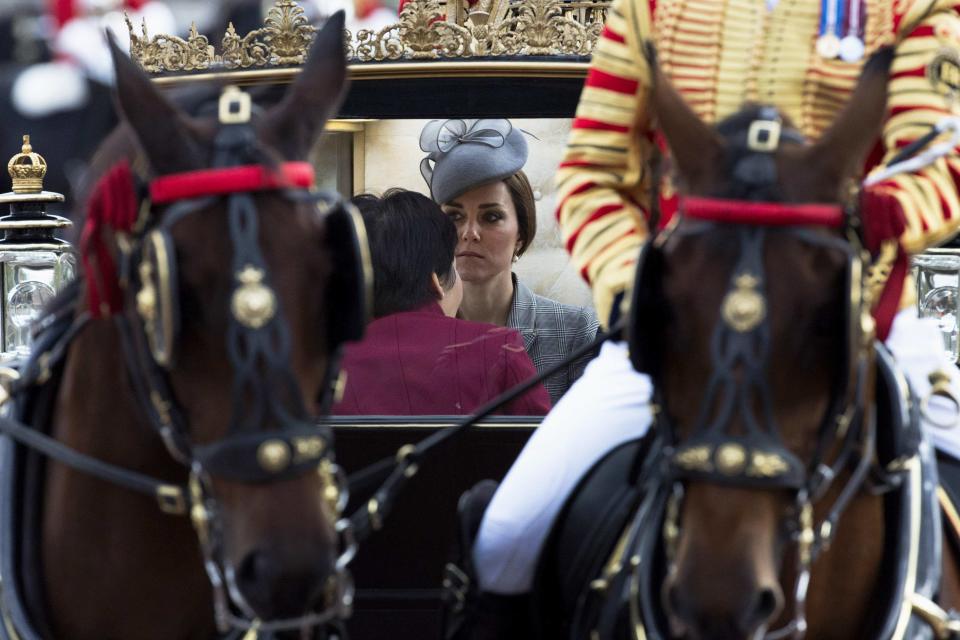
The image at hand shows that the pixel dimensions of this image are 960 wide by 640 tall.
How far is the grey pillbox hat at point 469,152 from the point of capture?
4.39 meters

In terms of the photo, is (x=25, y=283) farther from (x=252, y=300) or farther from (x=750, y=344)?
→ (x=750, y=344)

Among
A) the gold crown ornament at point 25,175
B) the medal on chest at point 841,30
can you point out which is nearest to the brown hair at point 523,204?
the gold crown ornament at point 25,175

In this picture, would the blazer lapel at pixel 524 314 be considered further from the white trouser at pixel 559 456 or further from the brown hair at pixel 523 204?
the white trouser at pixel 559 456

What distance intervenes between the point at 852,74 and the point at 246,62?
1.92 metres

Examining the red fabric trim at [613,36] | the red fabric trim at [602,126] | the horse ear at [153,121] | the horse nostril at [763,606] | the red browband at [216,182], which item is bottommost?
the horse nostril at [763,606]

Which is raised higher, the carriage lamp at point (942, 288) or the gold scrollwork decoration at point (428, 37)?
the gold scrollwork decoration at point (428, 37)

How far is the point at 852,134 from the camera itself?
7.64 ft

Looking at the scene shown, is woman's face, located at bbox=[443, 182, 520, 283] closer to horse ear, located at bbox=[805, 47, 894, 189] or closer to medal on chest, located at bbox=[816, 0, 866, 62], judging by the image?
medal on chest, located at bbox=[816, 0, 866, 62]

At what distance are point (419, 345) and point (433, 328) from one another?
0.05 m

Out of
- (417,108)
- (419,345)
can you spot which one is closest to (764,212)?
(419,345)

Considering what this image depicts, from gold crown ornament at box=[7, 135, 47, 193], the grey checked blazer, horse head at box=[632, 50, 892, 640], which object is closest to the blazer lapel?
the grey checked blazer

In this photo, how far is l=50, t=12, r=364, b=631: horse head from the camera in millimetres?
2330

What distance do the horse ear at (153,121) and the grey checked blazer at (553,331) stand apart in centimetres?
200

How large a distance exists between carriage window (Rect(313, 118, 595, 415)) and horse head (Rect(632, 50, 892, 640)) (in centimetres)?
149
